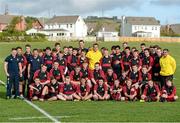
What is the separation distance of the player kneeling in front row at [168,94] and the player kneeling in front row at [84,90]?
218 centimetres

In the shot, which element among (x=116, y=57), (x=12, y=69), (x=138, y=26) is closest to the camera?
(x=12, y=69)

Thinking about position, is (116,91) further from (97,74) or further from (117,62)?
(117,62)

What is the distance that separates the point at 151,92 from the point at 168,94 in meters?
0.53

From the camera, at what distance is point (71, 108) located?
13016 millimetres

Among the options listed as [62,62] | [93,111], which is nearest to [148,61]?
[62,62]

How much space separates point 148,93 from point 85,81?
6.35ft

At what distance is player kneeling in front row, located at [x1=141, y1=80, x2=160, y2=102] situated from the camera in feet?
47.9

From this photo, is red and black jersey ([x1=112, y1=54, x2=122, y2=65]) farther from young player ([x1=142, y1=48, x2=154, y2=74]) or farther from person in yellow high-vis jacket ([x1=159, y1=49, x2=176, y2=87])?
person in yellow high-vis jacket ([x1=159, y1=49, x2=176, y2=87])

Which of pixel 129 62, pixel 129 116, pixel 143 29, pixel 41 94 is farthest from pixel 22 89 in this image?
pixel 143 29

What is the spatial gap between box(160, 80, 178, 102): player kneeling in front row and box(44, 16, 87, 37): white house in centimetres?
11716

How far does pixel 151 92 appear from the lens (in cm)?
1466

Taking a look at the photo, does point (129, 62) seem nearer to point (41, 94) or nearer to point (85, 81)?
point (85, 81)

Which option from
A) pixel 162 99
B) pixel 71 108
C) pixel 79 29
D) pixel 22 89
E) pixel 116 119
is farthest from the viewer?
pixel 79 29

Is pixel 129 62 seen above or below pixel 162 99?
above
